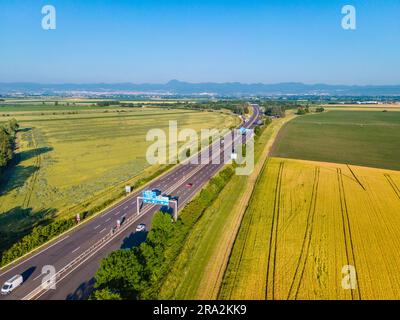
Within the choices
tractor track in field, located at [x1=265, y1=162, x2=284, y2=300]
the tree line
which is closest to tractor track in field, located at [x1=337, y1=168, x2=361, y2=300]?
tractor track in field, located at [x1=265, y1=162, x2=284, y2=300]

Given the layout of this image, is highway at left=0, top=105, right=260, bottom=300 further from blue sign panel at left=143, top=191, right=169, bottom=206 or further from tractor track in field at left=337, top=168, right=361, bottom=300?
tractor track in field at left=337, top=168, right=361, bottom=300

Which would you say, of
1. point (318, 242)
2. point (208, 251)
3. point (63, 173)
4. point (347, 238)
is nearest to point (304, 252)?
point (318, 242)

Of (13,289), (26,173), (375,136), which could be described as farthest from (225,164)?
(375,136)

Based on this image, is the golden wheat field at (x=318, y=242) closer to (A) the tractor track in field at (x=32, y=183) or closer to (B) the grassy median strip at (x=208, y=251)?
(B) the grassy median strip at (x=208, y=251)

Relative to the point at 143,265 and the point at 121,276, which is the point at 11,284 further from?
the point at 143,265

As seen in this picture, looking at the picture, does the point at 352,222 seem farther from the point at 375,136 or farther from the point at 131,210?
the point at 375,136

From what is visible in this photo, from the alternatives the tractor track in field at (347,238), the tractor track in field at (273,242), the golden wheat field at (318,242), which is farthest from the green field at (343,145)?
the tractor track in field at (273,242)
